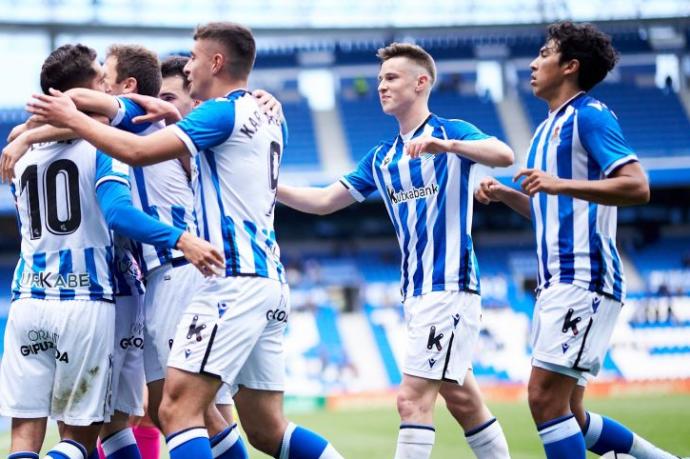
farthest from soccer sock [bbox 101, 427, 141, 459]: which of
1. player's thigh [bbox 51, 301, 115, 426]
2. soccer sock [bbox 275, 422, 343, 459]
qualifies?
soccer sock [bbox 275, 422, 343, 459]

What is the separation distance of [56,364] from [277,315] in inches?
48.7

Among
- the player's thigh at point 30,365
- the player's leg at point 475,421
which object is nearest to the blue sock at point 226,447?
the player's thigh at point 30,365

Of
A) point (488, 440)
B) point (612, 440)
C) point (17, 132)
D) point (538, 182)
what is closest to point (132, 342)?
point (17, 132)

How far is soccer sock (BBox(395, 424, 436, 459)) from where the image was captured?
5.89 metres

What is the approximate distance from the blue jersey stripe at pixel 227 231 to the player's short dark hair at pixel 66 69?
0.96 m

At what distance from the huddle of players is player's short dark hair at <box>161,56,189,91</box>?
70 cm

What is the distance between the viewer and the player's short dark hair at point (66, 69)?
5504mm

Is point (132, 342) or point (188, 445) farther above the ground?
point (132, 342)

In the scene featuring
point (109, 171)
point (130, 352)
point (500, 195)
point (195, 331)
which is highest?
point (109, 171)

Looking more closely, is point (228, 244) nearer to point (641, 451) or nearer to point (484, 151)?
point (484, 151)

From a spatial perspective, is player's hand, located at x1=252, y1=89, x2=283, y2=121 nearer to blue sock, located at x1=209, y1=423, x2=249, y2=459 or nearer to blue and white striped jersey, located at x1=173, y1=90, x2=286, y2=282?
blue and white striped jersey, located at x1=173, y1=90, x2=286, y2=282

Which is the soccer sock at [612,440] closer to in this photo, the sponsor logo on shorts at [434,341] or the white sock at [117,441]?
the sponsor logo on shorts at [434,341]

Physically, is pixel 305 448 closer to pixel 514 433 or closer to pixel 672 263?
pixel 514 433

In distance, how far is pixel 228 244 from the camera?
16.7 ft
